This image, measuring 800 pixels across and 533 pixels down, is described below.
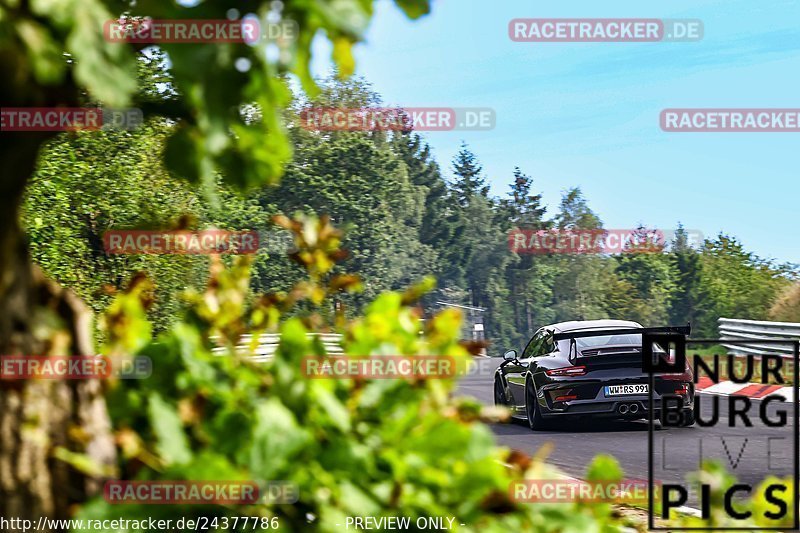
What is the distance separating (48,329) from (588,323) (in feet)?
44.7

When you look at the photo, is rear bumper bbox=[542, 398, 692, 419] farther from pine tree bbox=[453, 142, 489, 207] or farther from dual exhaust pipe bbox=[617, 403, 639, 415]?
pine tree bbox=[453, 142, 489, 207]

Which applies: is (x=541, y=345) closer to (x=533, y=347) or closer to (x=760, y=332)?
(x=533, y=347)

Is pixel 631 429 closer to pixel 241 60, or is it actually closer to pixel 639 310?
pixel 241 60

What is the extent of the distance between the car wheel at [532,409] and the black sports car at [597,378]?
3 cm

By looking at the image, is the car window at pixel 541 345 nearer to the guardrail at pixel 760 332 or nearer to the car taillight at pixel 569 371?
the car taillight at pixel 569 371

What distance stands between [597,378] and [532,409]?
1430 mm

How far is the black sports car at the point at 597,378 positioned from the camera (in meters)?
14.2

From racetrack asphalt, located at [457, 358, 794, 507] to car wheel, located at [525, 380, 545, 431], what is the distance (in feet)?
0.53

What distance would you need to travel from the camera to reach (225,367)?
236cm

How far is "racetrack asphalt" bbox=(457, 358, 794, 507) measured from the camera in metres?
10.9

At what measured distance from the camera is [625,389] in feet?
46.5

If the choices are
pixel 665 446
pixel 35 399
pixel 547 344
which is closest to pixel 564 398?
pixel 547 344

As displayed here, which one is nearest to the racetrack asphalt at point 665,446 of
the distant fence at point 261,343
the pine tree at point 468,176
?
the distant fence at point 261,343

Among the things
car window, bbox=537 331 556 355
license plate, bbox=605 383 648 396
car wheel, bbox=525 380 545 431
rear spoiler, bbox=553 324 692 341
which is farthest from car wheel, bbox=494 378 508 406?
license plate, bbox=605 383 648 396
